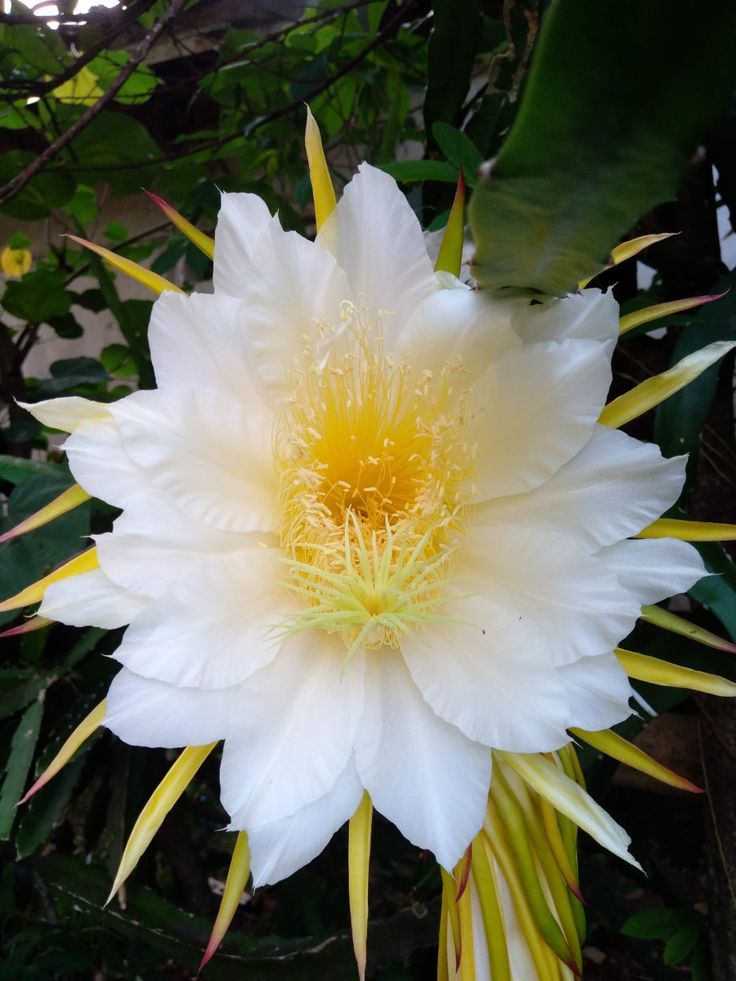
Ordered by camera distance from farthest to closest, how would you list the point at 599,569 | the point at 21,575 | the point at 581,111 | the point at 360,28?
Result: 1. the point at 360,28
2. the point at 21,575
3. the point at 599,569
4. the point at 581,111

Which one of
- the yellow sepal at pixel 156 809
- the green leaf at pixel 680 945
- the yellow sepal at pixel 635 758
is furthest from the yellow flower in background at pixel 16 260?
the green leaf at pixel 680 945

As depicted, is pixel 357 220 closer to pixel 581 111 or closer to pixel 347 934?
pixel 581 111

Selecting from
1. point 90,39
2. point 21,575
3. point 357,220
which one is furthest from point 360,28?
point 21,575

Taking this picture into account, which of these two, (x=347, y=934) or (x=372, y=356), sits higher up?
(x=372, y=356)

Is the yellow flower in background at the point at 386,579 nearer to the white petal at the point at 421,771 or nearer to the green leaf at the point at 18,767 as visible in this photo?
the white petal at the point at 421,771

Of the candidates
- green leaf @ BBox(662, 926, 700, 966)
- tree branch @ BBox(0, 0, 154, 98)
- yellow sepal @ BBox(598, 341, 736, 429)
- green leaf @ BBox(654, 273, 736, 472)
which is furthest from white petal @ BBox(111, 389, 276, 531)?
green leaf @ BBox(662, 926, 700, 966)

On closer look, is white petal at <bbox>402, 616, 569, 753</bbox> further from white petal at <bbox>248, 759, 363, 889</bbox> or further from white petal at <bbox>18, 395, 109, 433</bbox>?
white petal at <bbox>18, 395, 109, 433</bbox>

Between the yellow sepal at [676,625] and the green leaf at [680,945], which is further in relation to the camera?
the green leaf at [680,945]
